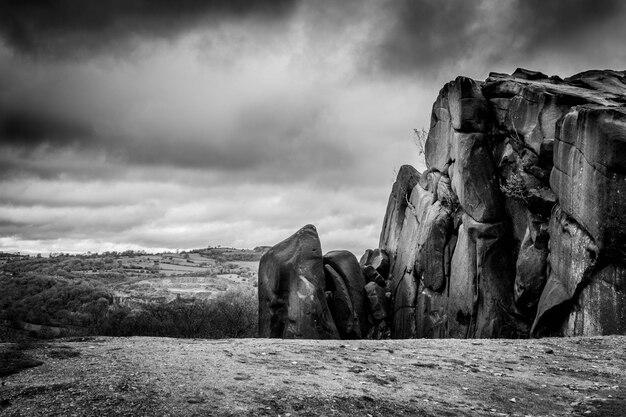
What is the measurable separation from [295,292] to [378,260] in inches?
450

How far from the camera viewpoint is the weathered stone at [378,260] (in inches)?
1474

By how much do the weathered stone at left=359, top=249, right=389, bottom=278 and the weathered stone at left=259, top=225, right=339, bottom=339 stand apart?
8.33 metres

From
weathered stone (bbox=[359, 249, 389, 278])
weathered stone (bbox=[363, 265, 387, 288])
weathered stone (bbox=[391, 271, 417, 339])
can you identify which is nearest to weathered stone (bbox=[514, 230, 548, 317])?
weathered stone (bbox=[391, 271, 417, 339])

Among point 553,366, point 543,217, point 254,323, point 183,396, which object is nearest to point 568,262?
point 543,217

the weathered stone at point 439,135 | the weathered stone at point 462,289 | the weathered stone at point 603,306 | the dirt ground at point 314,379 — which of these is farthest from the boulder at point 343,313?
the dirt ground at point 314,379

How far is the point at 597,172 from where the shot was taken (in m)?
20.5

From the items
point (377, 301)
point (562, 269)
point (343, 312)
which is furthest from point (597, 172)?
point (377, 301)

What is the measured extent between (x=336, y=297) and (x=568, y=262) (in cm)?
1428

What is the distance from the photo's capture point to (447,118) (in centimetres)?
3238

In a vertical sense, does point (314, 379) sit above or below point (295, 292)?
below

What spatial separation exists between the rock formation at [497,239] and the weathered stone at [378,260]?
758 millimetres

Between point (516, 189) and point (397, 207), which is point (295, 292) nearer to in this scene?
point (516, 189)

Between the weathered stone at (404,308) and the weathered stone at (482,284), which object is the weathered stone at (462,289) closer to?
the weathered stone at (482,284)

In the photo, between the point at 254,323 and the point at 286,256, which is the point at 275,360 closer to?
the point at 286,256
